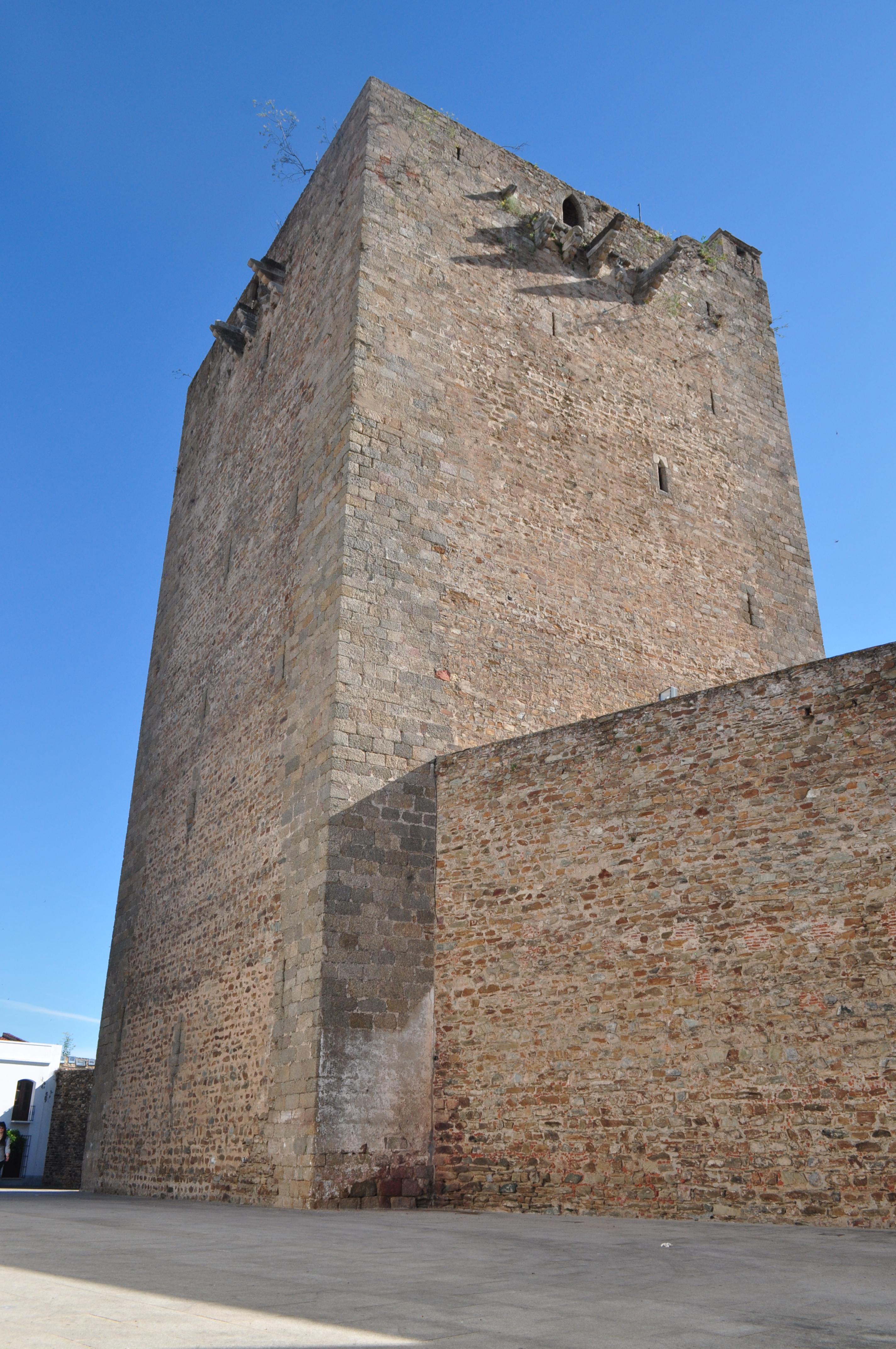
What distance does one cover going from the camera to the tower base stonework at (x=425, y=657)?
816 centimetres

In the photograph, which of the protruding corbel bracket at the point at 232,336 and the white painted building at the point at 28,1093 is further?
the white painted building at the point at 28,1093

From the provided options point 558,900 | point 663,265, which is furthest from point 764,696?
point 663,265

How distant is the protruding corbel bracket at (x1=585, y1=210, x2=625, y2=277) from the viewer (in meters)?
13.3

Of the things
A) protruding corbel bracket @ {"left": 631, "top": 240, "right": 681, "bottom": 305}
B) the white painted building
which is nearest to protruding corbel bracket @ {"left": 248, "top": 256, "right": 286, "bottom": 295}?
protruding corbel bracket @ {"left": 631, "top": 240, "right": 681, "bottom": 305}

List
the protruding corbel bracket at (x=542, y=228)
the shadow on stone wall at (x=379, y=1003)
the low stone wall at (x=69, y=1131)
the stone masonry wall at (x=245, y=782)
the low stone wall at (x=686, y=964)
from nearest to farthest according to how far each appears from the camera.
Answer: the low stone wall at (x=686, y=964) < the shadow on stone wall at (x=379, y=1003) < the stone masonry wall at (x=245, y=782) < the protruding corbel bracket at (x=542, y=228) < the low stone wall at (x=69, y=1131)

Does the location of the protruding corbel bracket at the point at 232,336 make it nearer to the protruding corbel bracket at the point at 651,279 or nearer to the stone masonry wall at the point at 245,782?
the stone masonry wall at the point at 245,782

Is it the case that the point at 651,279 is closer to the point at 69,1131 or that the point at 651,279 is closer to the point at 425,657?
the point at 425,657

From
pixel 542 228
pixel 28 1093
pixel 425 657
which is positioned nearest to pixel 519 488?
pixel 425 657

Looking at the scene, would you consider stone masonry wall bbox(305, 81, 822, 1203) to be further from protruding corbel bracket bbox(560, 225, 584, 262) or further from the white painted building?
the white painted building

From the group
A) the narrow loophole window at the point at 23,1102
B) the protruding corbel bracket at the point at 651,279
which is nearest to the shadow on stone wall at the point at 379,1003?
the protruding corbel bracket at the point at 651,279

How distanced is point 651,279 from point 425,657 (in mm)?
7166

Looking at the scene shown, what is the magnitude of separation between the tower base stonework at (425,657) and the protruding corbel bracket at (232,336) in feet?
0.62

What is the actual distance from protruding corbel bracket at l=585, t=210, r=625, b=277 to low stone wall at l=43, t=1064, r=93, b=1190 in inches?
604

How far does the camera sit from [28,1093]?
2888 cm
